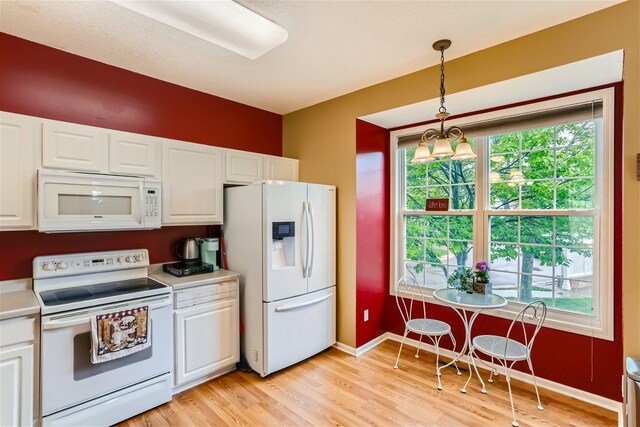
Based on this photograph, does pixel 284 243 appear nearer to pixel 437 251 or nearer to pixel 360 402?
pixel 360 402

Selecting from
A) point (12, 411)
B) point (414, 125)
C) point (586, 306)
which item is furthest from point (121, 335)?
point (586, 306)

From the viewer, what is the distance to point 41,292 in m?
2.20

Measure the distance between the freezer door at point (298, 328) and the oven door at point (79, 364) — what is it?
2.94 feet

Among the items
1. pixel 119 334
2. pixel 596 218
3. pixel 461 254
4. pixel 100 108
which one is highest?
pixel 100 108

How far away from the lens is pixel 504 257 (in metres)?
2.86

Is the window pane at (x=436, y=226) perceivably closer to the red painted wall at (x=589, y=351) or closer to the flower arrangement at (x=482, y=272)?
the flower arrangement at (x=482, y=272)

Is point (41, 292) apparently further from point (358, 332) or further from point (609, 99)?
point (609, 99)

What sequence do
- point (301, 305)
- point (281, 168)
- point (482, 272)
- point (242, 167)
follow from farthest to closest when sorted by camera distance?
1. point (281, 168)
2. point (242, 167)
3. point (301, 305)
4. point (482, 272)

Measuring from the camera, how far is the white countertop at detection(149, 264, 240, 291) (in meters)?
2.50

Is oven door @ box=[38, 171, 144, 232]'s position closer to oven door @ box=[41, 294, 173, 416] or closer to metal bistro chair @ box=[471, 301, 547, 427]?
oven door @ box=[41, 294, 173, 416]

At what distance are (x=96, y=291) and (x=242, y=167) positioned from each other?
1.63m

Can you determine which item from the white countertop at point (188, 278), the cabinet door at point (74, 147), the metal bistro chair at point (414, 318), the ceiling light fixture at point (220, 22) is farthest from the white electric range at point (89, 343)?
the metal bistro chair at point (414, 318)

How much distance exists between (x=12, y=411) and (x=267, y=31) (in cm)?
269

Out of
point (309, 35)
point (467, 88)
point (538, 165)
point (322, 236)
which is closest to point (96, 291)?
point (322, 236)
